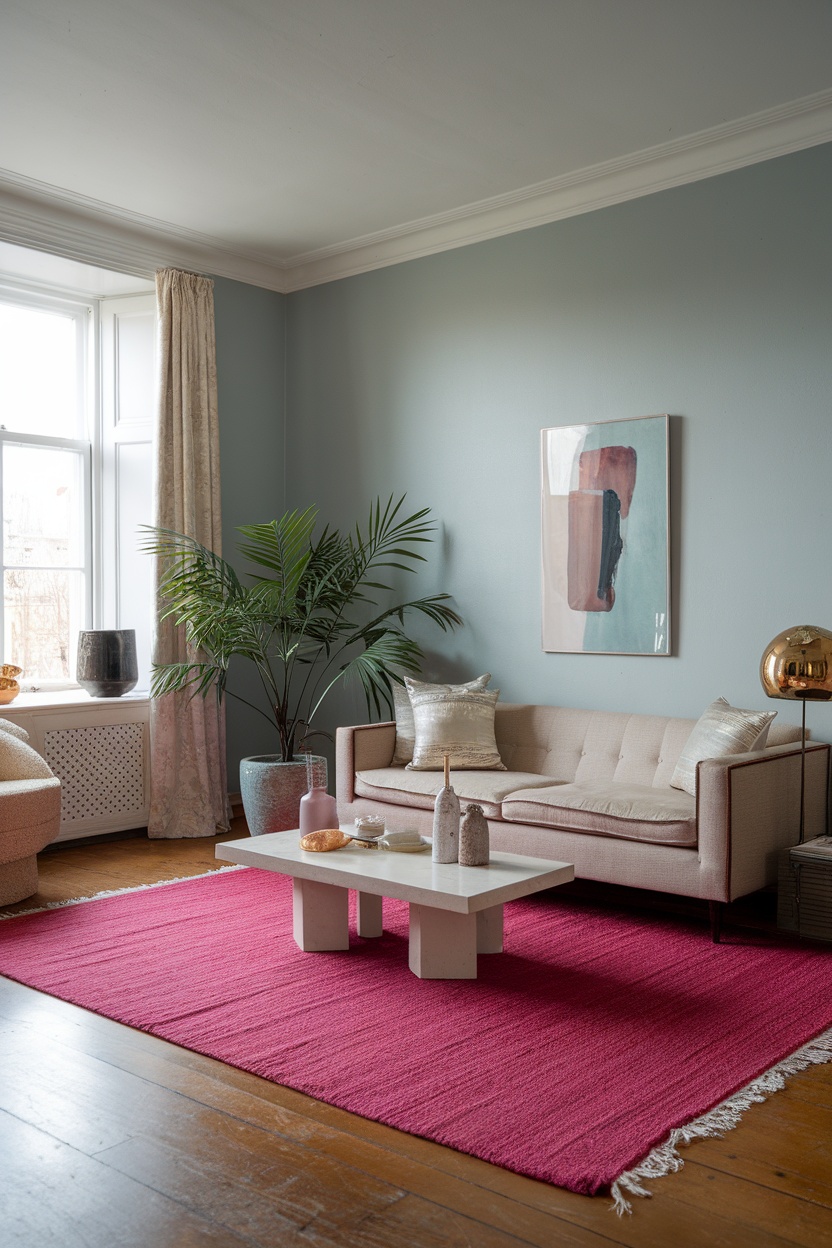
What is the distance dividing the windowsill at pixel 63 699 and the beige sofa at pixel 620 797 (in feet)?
4.15

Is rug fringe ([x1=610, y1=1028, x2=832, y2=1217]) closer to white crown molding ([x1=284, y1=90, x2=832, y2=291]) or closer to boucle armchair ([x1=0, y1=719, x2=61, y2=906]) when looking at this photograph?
boucle armchair ([x1=0, y1=719, x2=61, y2=906])

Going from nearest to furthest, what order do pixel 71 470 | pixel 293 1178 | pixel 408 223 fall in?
pixel 293 1178 < pixel 408 223 < pixel 71 470

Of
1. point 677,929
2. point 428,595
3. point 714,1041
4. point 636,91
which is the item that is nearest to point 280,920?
point 677,929

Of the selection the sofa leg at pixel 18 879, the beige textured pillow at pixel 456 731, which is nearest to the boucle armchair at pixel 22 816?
the sofa leg at pixel 18 879

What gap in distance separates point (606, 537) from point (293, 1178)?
3.26 m

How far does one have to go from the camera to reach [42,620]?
5586 mm

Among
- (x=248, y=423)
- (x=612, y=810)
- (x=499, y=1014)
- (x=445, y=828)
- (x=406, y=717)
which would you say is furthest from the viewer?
(x=248, y=423)

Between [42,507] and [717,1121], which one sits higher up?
[42,507]

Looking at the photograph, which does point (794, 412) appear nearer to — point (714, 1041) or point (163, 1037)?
point (714, 1041)

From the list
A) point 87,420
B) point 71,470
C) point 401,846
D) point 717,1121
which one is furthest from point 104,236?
point 717,1121

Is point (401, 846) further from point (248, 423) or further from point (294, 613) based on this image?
point (248, 423)

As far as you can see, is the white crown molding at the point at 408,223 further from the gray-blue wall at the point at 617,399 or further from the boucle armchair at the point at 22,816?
the boucle armchair at the point at 22,816

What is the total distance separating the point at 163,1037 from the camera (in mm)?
2803

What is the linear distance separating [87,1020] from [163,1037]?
276mm
